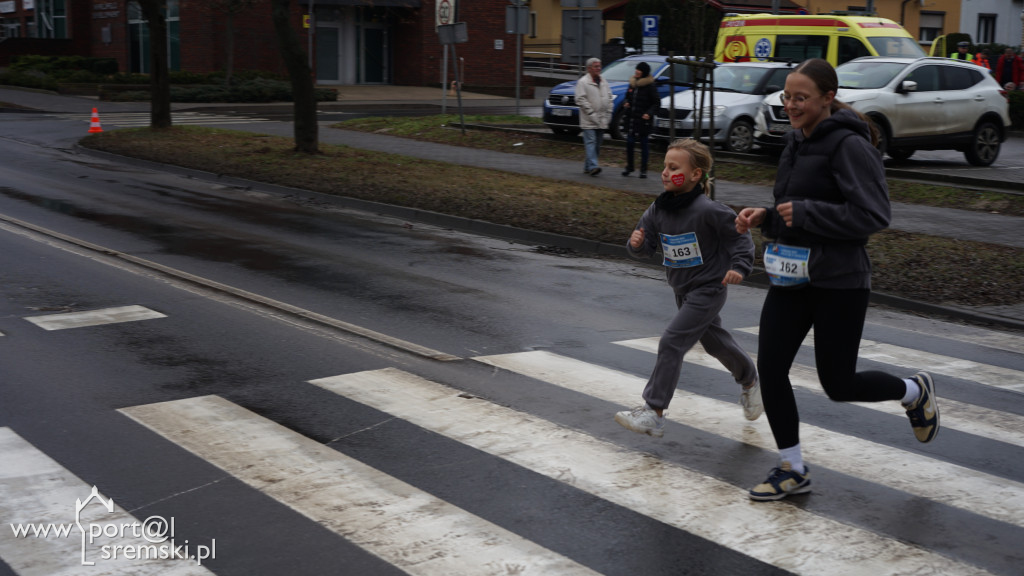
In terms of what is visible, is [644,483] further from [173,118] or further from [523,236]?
[173,118]

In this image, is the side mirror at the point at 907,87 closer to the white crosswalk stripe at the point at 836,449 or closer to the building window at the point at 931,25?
the white crosswalk stripe at the point at 836,449

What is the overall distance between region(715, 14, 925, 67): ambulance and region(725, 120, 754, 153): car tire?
2724 millimetres

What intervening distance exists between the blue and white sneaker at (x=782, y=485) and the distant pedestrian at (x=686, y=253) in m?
0.72

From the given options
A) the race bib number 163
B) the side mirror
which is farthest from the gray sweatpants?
the side mirror

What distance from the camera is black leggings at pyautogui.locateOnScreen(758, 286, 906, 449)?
14.9ft

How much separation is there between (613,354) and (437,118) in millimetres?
21524

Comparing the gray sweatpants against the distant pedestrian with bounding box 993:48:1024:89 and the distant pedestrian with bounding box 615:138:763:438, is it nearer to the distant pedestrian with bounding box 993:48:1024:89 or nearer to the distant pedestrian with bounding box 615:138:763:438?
the distant pedestrian with bounding box 615:138:763:438

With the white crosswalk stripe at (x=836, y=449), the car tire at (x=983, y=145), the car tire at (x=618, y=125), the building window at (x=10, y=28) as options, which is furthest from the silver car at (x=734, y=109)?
the building window at (x=10, y=28)

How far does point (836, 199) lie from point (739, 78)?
1782cm

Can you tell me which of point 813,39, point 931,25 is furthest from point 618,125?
point 931,25

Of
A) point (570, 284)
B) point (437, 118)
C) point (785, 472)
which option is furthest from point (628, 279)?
point (437, 118)

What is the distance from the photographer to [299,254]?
11.1 meters

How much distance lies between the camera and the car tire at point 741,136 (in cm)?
2080

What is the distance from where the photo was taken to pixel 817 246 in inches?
177
